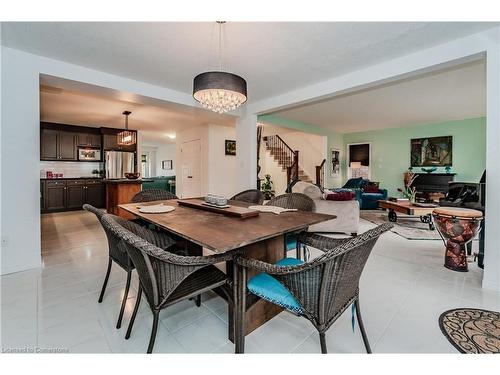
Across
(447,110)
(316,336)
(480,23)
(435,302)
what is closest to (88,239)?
(316,336)

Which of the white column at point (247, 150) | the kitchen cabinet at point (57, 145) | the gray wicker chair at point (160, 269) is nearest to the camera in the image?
the gray wicker chair at point (160, 269)

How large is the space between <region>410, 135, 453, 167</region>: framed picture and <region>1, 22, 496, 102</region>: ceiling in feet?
17.7

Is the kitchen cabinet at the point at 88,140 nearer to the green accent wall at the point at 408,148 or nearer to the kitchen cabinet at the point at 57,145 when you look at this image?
the kitchen cabinet at the point at 57,145

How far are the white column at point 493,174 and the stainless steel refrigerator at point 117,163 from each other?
774cm

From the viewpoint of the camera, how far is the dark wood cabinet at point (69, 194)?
20.4ft

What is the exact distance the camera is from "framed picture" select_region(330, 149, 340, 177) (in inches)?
339

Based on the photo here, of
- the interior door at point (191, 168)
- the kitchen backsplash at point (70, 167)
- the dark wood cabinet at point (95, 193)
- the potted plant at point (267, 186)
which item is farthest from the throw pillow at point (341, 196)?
the kitchen backsplash at point (70, 167)

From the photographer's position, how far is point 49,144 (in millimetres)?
6367

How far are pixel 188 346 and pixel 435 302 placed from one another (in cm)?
196

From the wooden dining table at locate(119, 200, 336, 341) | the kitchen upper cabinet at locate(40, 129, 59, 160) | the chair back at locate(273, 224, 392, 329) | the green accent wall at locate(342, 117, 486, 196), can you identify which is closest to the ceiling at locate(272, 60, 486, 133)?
the green accent wall at locate(342, 117, 486, 196)

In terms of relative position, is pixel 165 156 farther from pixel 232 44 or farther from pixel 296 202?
pixel 296 202

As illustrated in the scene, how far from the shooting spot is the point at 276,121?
589 cm

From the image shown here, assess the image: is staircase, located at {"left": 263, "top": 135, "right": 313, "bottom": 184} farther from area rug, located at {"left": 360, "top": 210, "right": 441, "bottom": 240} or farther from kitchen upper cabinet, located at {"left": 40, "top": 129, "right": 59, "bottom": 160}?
kitchen upper cabinet, located at {"left": 40, "top": 129, "right": 59, "bottom": 160}
